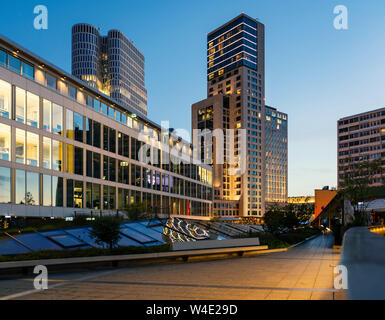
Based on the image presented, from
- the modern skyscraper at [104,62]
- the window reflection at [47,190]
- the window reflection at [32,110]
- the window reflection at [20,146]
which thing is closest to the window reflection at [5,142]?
the window reflection at [20,146]

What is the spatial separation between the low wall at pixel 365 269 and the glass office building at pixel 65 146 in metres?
30.9

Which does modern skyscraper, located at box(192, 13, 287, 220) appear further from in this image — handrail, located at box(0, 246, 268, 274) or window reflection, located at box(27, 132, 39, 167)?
handrail, located at box(0, 246, 268, 274)

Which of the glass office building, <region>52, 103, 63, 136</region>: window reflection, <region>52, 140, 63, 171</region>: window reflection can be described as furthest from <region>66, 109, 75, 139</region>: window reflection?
<region>52, 140, 63, 171</region>: window reflection

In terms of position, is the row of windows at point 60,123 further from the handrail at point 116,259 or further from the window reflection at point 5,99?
the handrail at point 116,259

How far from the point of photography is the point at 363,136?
14750 centimetres

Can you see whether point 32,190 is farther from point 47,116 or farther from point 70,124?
point 70,124

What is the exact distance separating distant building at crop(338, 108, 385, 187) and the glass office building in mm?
108077

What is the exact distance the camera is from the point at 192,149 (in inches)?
2948

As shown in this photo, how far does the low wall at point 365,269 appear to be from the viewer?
2172 mm

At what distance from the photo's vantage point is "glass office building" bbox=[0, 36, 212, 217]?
30.4 metres
